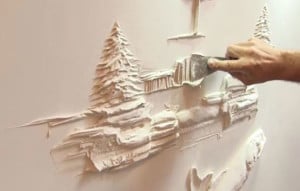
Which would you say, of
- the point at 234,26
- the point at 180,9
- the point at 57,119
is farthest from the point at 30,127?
the point at 234,26

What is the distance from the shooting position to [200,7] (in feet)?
4.50

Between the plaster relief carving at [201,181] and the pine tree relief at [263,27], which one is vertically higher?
the pine tree relief at [263,27]

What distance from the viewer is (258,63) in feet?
4.44

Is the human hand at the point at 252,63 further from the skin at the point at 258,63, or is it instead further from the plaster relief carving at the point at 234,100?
the plaster relief carving at the point at 234,100

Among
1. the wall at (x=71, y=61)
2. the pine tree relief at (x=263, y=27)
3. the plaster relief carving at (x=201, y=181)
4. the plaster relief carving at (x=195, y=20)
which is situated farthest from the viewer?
the pine tree relief at (x=263, y=27)

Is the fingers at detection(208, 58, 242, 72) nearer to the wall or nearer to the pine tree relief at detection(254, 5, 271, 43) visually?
the wall

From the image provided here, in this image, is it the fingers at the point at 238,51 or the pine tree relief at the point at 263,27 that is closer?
the fingers at the point at 238,51

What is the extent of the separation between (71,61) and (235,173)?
92 cm

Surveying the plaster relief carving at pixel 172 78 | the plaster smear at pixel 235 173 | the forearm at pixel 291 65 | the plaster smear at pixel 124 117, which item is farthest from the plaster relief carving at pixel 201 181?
the forearm at pixel 291 65

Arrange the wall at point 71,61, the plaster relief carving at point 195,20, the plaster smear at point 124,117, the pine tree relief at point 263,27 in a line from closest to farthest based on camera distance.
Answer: the wall at point 71,61 < the plaster smear at point 124,117 < the plaster relief carving at point 195,20 < the pine tree relief at point 263,27

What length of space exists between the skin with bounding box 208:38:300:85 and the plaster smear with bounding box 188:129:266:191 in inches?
13.0

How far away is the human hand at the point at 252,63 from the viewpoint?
→ 135 cm

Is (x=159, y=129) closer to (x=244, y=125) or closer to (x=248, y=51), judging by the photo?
(x=248, y=51)

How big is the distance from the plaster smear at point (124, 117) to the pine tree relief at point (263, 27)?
41cm
